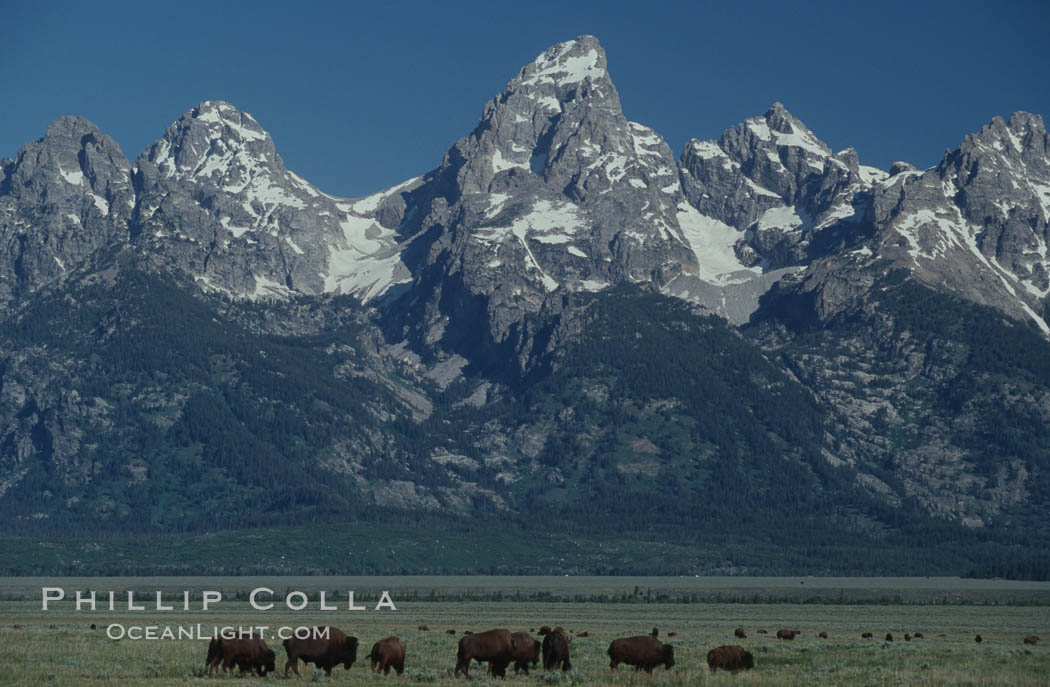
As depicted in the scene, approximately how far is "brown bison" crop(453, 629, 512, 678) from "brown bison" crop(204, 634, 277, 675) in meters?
11.2

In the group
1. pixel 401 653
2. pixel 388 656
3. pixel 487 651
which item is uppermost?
pixel 487 651

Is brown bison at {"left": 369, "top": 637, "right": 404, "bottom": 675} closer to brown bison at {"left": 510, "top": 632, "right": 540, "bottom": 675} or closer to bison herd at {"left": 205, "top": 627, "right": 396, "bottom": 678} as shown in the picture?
bison herd at {"left": 205, "top": 627, "right": 396, "bottom": 678}

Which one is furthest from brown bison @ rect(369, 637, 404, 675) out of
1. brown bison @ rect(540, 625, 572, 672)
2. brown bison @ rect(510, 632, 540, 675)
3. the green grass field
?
brown bison @ rect(540, 625, 572, 672)

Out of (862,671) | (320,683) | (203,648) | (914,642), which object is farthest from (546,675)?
(914,642)

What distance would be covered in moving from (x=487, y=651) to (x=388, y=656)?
19.5ft

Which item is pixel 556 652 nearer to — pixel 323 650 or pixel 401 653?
pixel 401 653

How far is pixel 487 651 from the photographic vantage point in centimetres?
8756

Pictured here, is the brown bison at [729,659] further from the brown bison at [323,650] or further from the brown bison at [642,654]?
the brown bison at [323,650]

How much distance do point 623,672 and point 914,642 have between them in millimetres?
45320

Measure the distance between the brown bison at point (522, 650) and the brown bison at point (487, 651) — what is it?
0.45 m

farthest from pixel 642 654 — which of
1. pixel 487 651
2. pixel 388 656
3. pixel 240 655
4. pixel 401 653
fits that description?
pixel 240 655

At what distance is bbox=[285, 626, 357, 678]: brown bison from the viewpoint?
87750mm

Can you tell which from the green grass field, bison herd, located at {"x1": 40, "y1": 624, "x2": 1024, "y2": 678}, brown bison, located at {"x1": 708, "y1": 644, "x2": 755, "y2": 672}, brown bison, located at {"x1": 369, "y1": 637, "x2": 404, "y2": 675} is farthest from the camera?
brown bison, located at {"x1": 708, "y1": 644, "x2": 755, "y2": 672}

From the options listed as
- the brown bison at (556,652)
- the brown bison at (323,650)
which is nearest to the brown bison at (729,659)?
the brown bison at (556,652)
